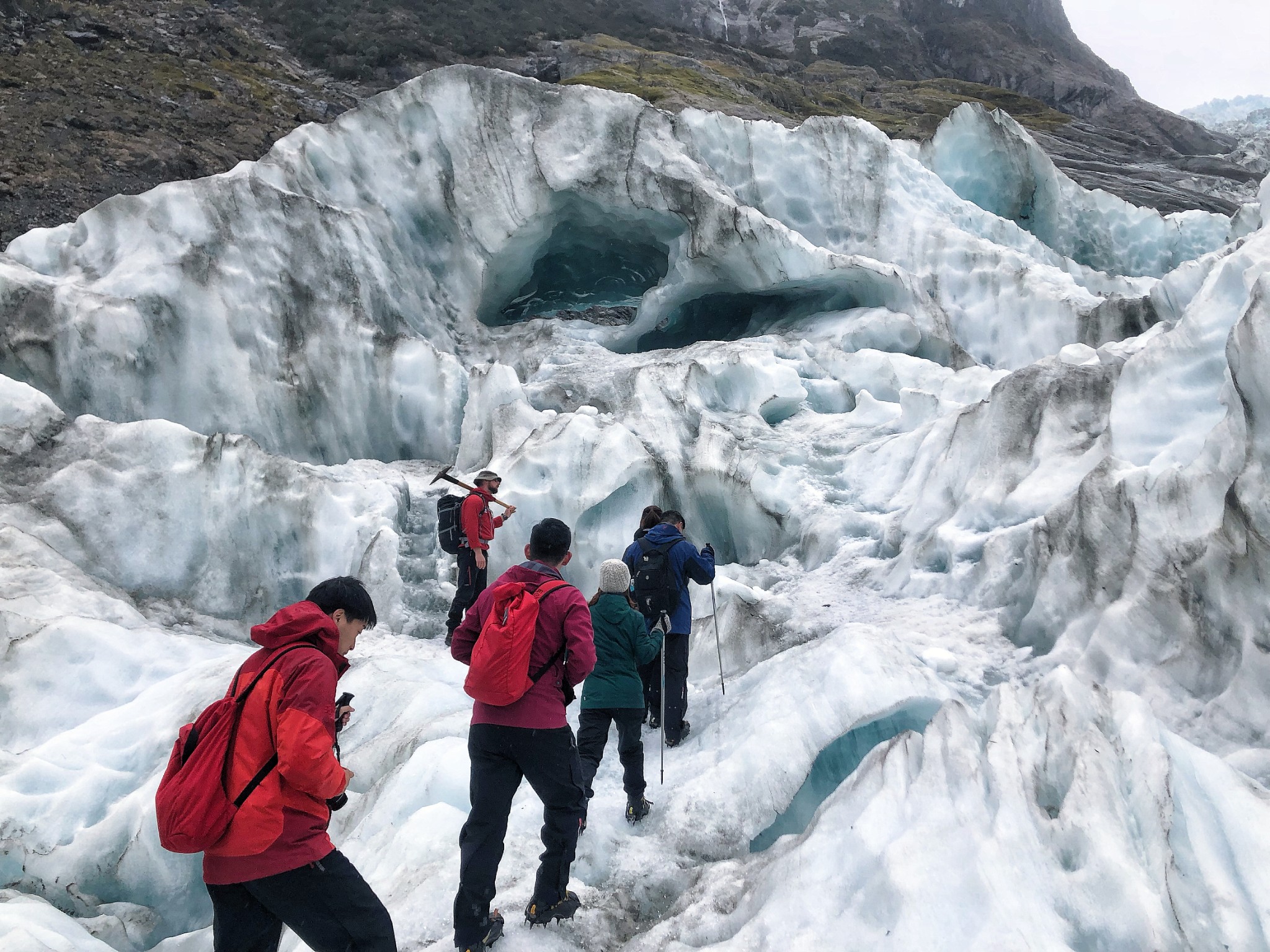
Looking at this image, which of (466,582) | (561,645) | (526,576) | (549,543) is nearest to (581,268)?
(466,582)

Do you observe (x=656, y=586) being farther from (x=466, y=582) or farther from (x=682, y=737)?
(x=466, y=582)

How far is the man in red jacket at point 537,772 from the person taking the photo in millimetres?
2908

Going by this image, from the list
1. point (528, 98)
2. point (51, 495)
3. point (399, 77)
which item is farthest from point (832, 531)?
point (399, 77)

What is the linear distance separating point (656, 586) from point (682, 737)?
1003 mm

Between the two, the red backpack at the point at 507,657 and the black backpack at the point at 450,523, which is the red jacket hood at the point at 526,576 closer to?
the red backpack at the point at 507,657

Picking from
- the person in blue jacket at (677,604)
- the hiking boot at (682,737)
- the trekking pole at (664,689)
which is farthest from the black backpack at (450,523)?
the hiking boot at (682,737)

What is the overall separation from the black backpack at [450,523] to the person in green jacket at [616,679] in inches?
119

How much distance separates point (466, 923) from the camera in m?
2.87

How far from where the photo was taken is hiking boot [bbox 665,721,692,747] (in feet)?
16.2

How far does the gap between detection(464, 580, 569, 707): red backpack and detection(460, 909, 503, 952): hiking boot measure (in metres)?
0.80

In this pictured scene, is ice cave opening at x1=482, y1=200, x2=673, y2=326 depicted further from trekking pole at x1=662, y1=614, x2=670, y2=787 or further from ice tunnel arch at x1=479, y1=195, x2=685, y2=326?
trekking pole at x1=662, y1=614, x2=670, y2=787

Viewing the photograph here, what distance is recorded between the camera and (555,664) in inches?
119

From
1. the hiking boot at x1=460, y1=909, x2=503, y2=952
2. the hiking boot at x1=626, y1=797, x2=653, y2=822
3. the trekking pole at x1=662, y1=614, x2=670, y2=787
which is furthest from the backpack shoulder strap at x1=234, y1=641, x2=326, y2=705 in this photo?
the trekking pole at x1=662, y1=614, x2=670, y2=787

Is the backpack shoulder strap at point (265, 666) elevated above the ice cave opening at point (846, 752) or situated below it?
above
